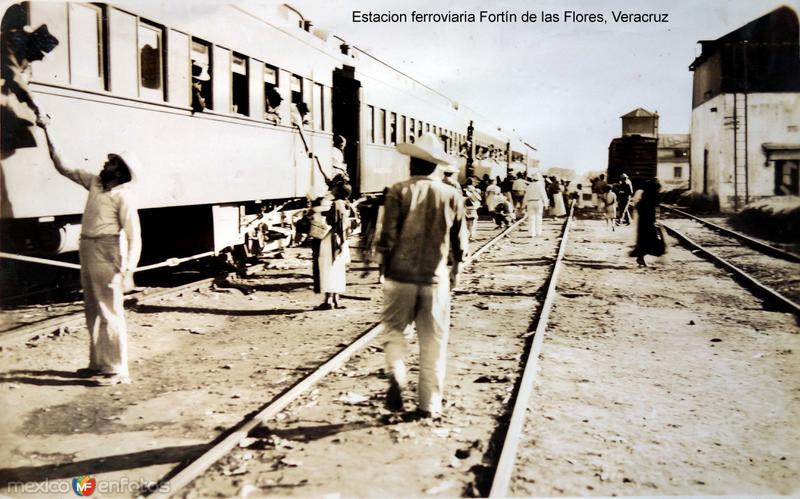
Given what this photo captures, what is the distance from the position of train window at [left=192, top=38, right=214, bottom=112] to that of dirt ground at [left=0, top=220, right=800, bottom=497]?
101 inches

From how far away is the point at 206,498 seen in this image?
368 cm

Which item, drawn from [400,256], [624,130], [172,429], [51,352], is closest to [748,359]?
[400,256]

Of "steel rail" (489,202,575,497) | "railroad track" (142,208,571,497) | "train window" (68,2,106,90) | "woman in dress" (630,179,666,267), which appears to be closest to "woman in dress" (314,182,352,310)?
"railroad track" (142,208,571,497)

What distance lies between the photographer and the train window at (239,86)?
10234mm

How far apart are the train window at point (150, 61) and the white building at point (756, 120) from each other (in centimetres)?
2062

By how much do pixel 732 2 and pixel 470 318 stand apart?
14.4ft

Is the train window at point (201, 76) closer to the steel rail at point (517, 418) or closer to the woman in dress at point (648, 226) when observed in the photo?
the steel rail at point (517, 418)

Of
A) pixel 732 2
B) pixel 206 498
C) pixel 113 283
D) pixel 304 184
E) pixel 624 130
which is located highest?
pixel 624 130

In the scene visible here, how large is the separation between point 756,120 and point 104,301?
1052 inches

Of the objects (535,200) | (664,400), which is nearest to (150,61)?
(664,400)

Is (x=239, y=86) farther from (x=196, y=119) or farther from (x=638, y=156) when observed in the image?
(x=638, y=156)

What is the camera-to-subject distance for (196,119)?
358 inches

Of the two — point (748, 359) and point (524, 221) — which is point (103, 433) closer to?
point (748, 359)

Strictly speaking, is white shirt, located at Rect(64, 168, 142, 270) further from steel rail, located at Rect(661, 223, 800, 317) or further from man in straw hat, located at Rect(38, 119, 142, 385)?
steel rail, located at Rect(661, 223, 800, 317)
